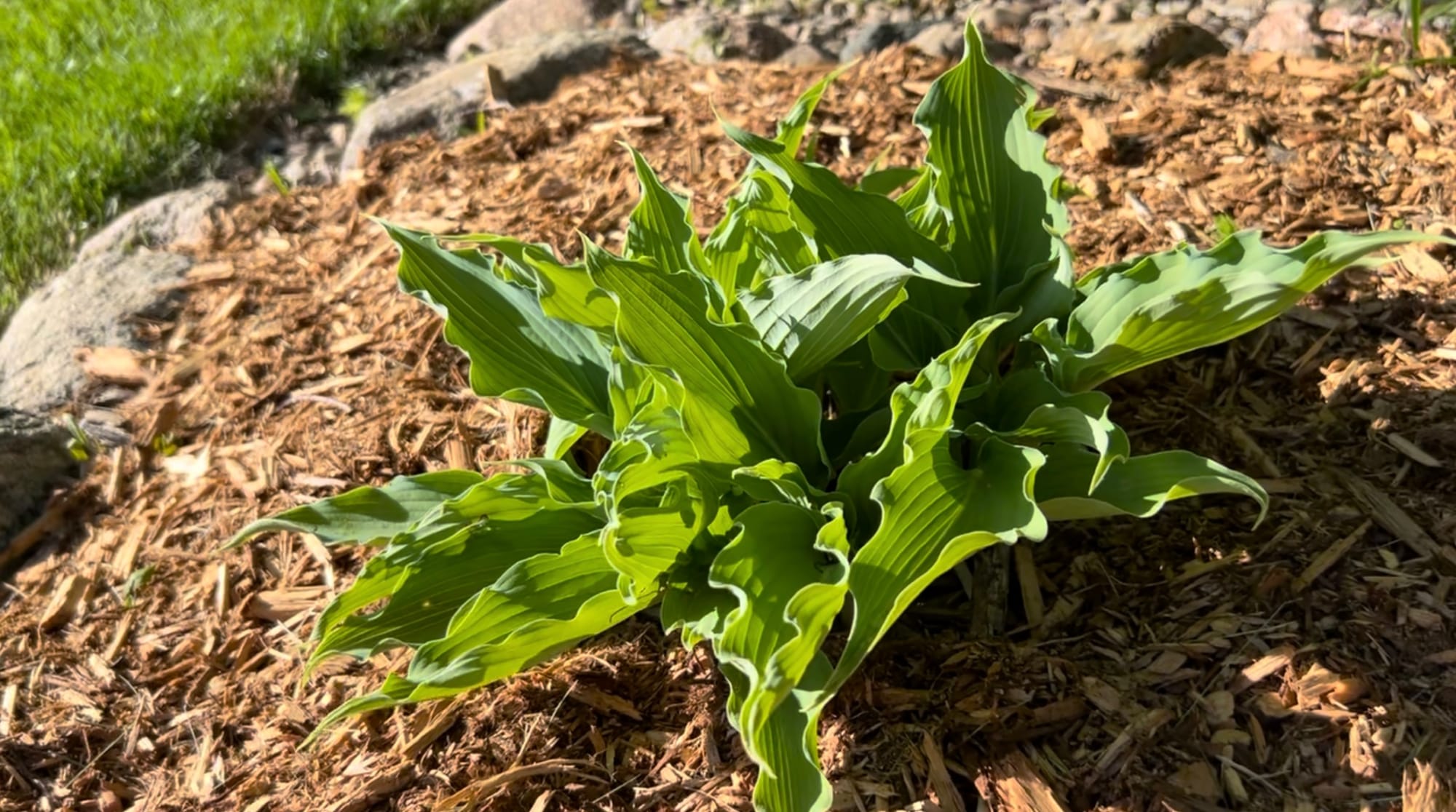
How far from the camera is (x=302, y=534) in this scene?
115 inches

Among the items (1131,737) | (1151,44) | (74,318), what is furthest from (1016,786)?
(74,318)

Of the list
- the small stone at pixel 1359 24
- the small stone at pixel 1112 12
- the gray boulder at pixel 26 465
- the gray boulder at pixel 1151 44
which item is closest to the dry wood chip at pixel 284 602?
the gray boulder at pixel 26 465

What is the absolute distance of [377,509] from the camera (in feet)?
7.99

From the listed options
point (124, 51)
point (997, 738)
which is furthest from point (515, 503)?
point (124, 51)

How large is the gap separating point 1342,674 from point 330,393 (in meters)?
2.65

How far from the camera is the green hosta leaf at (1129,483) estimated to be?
183 cm

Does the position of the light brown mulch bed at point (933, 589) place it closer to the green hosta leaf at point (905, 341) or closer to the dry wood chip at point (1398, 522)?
the dry wood chip at point (1398, 522)

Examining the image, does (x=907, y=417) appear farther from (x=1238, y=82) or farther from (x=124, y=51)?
(x=124, y=51)

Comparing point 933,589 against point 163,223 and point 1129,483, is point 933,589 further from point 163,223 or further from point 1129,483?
point 163,223

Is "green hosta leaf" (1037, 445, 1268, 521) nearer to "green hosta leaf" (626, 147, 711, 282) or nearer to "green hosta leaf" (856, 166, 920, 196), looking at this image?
"green hosta leaf" (626, 147, 711, 282)

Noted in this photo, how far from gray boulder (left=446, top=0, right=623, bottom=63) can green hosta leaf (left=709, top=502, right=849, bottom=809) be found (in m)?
3.84

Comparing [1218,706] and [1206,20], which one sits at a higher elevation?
[1206,20]

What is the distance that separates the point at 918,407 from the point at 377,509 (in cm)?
123

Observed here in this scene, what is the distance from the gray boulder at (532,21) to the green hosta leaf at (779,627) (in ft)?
12.6
